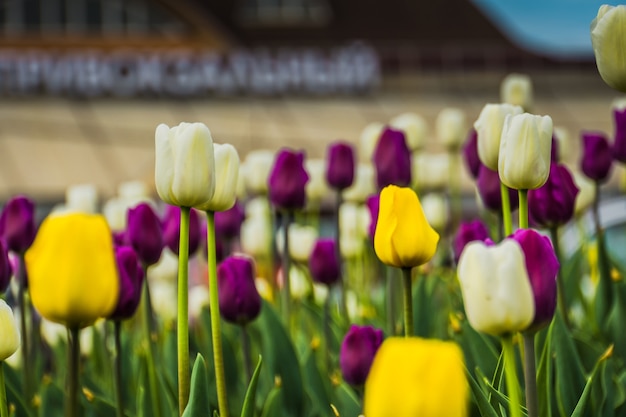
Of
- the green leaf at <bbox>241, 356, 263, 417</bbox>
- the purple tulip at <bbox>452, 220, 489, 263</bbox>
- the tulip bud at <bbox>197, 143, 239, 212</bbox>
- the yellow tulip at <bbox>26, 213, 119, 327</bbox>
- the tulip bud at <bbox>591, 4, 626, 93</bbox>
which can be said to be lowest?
the green leaf at <bbox>241, 356, 263, 417</bbox>

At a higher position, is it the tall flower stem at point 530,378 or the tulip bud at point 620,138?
the tulip bud at point 620,138

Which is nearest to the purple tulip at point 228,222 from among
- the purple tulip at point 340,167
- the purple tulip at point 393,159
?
the purple tulip at point 340,167

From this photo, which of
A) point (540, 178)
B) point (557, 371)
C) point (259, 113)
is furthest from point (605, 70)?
point (259, 113)

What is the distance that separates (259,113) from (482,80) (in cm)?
306

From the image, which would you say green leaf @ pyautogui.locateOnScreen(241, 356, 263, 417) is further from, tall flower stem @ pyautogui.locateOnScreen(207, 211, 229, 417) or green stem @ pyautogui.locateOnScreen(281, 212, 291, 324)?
green stem @ pyautogui.locateOnScreen(281, 212, 291, 324)

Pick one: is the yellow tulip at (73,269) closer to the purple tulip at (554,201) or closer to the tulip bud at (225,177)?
the tulip bud at (225,177)

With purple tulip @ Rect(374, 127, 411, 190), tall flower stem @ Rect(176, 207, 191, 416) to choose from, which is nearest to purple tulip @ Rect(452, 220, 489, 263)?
purple tulip @ Rect(374, 127, 411, 190)

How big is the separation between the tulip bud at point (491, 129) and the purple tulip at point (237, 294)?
0.30 meters

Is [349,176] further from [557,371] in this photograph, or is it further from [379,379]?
[379,379]

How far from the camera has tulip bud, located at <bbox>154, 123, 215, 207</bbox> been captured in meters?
0.80

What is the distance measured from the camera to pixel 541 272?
2.12 feet

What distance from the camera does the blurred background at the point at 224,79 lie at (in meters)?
12.1

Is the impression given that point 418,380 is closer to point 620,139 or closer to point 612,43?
point 612,43

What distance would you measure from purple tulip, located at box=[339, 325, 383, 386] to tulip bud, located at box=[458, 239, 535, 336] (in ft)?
0.99
